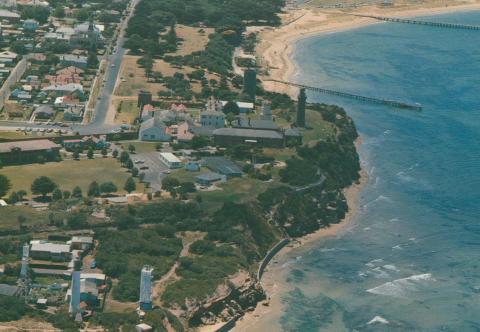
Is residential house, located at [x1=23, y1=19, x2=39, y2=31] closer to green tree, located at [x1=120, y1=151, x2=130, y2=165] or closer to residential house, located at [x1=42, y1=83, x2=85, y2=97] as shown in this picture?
residential house, located at [x1=42, y1=83, x2=85, y2=97]

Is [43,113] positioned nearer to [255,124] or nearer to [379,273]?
[255,124]

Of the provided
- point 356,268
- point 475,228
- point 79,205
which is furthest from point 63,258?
point 475,228

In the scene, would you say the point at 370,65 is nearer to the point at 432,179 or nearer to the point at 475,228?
the point at 432,179

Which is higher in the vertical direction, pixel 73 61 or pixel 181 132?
pixel 181 132

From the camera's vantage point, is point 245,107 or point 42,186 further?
point 245,107

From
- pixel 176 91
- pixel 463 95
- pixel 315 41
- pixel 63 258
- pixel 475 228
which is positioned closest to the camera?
pixel 63 258

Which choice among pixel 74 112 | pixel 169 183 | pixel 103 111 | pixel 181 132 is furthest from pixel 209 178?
pixel 103 111

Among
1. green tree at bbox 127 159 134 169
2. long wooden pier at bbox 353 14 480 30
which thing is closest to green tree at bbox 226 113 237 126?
green tree at bbox 127 159 134 169

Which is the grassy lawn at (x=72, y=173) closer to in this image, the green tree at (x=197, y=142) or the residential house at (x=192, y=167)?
the residential house at (x=192, y=167)
